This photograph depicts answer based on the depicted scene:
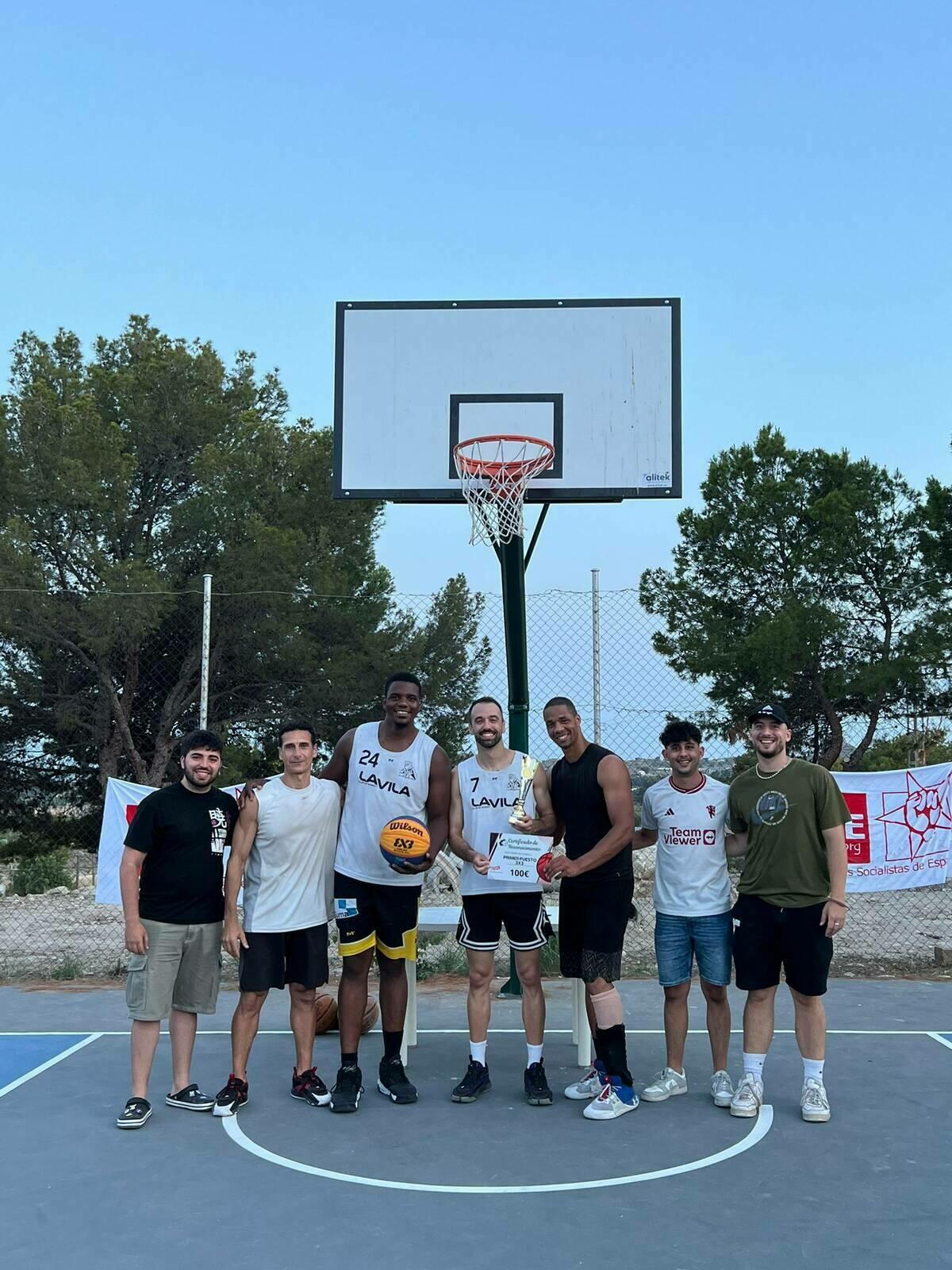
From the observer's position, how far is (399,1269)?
145 inches

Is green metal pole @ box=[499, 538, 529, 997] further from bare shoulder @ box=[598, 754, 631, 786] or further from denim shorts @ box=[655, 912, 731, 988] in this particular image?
denim shorts @ box=[655, 912, 731, 988]

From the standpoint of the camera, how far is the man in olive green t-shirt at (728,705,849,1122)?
17.1 ft

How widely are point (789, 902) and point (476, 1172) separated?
1.82 meters

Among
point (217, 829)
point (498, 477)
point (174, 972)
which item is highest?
point (498, 477)

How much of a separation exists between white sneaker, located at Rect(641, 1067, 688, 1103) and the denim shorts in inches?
17.1

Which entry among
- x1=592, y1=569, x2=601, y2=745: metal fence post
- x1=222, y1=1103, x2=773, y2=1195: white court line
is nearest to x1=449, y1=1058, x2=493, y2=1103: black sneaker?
x1=222, y1=1103, x2=773, y2=1195: white court line

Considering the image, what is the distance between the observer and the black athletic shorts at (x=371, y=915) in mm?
5629

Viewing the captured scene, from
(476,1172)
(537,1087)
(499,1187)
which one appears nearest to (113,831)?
(537,1087)

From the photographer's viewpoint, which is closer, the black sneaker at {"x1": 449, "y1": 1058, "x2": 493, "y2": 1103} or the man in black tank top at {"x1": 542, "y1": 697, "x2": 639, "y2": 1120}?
the man in black tank top at {"x1": 542, "y1": 697, "x2": 639, "y2": 1120}

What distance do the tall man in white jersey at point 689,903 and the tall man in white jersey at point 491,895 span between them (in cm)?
58

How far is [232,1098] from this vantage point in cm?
532

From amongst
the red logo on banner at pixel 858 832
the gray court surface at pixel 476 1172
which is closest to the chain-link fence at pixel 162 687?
the red logo on banner at pixel 858 832

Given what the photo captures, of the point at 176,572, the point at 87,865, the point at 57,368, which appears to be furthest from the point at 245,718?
the point at 57,368

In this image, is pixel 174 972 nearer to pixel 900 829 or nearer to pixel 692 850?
pixel 692 850
